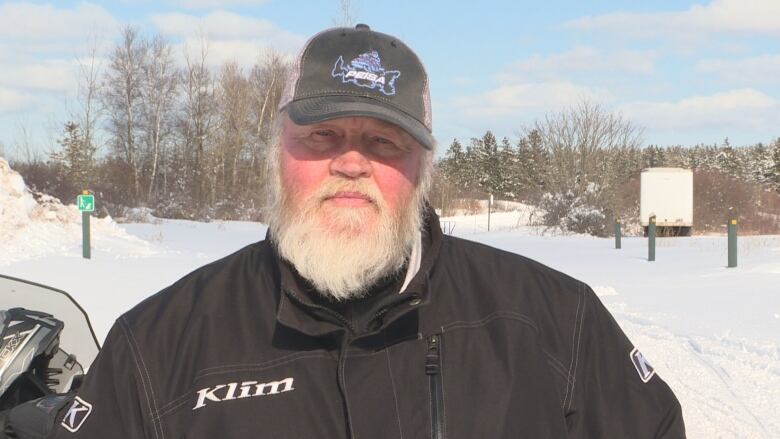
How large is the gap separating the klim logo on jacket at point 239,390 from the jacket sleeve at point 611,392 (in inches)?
27.5

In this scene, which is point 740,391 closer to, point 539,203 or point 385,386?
point 385,386

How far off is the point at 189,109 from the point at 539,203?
69.6 ft

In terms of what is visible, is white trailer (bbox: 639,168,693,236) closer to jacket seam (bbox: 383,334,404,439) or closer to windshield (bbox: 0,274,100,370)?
windshield (bbox: 0,274,100,370)

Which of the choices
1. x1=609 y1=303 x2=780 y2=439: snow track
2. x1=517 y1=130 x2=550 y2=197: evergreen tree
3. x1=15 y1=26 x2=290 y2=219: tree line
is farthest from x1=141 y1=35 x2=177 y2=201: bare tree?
x1=609 y1=303 x2=780 y2=439: snow track

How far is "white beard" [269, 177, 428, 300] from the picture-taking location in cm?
207

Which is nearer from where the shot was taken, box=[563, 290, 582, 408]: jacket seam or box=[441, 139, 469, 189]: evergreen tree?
box=[563, 290, 582, 408]: jacket seam

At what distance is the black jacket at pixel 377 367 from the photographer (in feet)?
6.01

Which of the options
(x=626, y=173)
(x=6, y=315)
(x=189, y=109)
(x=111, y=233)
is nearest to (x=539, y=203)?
(x=626, y=173)

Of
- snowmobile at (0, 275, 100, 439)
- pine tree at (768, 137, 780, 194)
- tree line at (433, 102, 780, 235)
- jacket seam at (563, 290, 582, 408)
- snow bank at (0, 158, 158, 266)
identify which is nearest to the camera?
jacket seam at (563, 290, 582, 408)

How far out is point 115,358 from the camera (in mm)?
1919

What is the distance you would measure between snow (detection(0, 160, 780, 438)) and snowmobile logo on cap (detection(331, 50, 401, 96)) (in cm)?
376

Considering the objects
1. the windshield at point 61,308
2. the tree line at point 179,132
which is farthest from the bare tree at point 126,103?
the windshield at point 61,308

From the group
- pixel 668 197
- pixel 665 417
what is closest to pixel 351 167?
pixel 665 417

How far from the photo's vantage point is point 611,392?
2.02 m
